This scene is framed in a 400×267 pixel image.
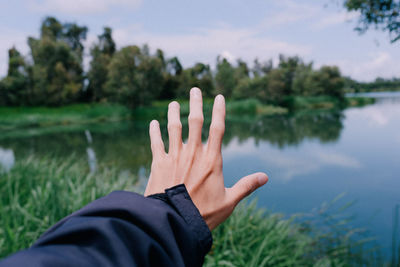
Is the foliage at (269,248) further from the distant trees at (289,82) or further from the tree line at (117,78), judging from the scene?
the distant trees at (289,82)

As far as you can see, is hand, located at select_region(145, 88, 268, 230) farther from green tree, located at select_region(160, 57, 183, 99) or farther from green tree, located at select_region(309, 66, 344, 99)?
Result: green tree, located at select_region(309, 66, 344, 99)

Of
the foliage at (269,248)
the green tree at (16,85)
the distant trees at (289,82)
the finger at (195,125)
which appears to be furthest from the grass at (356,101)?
the finger at (195,125)

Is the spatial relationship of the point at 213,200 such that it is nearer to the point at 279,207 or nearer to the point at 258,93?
the point at 279,207

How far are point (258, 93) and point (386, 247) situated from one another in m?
17.3

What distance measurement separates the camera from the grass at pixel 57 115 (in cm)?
1606

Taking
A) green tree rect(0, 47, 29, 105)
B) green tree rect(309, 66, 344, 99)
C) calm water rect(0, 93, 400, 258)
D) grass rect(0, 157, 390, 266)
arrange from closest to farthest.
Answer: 1. grass rect(0, 157, 390, 266)
2. calm water rect(0, 93, 400, 258)
3. green tree rect(0, 47, 29, 105)
4. green tree rect(309, 66, 344, 99)

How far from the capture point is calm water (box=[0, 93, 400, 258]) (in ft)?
15.2

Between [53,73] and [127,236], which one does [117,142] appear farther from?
[53,73]

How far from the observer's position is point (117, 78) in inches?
614

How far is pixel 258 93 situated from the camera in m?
20.0

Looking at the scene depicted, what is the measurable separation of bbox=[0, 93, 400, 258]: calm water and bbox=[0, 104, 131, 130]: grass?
9.02 feet

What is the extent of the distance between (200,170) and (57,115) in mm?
18369

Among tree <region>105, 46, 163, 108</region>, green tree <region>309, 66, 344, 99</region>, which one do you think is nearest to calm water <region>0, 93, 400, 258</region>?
tree <region>105, 46, 163, 108</region>

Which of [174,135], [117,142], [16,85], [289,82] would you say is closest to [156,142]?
[174,135]
